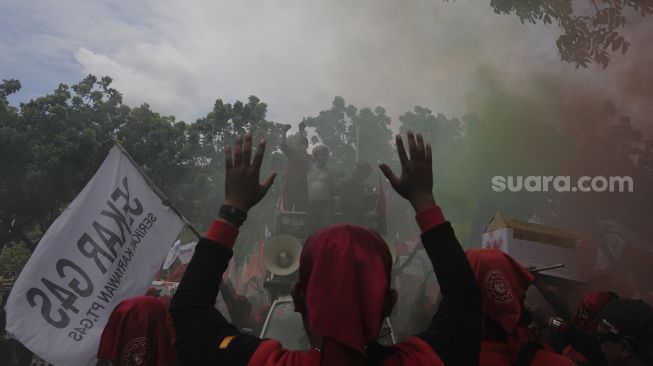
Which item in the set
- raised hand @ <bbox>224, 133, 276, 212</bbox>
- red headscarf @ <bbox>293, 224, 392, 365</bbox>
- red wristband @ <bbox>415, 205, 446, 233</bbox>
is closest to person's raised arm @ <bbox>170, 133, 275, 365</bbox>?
raised hand @ <bbox>224, 133, 276, 212</bbox>

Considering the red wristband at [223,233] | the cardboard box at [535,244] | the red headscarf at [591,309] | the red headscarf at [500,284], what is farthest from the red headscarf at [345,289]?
the cardboard box at [535,244]

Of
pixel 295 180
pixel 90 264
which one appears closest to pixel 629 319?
pixel 90 264

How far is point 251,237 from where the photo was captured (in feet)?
83.3

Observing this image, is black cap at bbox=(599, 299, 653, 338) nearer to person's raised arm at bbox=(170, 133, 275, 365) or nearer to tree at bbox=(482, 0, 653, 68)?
person's raised arm at bbox=(170, 133, 275, 365)

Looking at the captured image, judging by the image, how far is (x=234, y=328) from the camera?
125 cm

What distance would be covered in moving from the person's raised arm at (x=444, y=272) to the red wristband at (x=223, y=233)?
486 mm

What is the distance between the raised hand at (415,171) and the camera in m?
1.39

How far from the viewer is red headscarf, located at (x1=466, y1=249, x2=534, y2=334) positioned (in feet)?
6.32

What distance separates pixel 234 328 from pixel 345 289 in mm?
370

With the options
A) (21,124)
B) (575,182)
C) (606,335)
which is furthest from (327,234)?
(21,124)

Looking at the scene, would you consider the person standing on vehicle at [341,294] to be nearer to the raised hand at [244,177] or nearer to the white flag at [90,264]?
the raised hand at [244,177]

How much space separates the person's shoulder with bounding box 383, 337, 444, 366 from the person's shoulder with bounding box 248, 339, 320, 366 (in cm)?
17

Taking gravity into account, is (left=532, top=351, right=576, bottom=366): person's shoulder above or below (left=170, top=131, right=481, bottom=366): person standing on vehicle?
below

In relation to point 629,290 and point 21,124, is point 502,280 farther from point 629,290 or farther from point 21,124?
point 21,124
